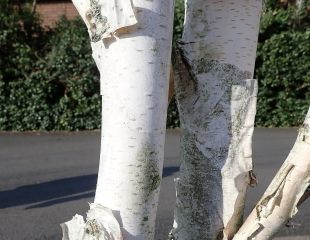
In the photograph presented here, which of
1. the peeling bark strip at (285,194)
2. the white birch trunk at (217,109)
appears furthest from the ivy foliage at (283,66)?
the peeling bark strip at (285,194)

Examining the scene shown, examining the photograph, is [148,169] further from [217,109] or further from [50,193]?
[50,193]

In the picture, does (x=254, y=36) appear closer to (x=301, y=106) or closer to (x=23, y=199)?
(x=23, y=199)

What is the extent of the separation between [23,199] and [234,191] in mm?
4896

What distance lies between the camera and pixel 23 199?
6.81 m

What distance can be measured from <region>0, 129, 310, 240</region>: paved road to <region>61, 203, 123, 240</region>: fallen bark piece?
180 cm

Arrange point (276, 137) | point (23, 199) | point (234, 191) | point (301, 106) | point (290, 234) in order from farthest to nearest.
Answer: point (301, 106), point (276, 137), point (23, 199), point (290, 234), point (234, 191)

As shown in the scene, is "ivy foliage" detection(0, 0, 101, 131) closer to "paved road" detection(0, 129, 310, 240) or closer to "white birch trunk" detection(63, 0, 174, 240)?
"paved road" detection(0, 129, 310, 240)

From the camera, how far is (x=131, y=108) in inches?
74.6

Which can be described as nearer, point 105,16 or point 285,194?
point 105,16

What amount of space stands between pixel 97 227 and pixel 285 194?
70cm

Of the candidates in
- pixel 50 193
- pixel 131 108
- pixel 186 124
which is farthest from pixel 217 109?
pixel 50 193

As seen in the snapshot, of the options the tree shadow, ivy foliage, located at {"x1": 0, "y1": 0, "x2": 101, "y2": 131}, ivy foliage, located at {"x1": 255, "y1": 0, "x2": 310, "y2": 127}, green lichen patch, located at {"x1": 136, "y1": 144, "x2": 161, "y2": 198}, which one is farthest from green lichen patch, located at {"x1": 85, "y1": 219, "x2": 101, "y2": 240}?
ivy foliage, located at {"x1": 255, "y1": 0, "x2": 310, "y2": 127}

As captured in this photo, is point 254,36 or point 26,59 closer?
point 254,36

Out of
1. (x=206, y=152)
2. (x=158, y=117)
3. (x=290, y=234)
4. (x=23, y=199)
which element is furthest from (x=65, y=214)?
Answer: (x=158, y=117)
